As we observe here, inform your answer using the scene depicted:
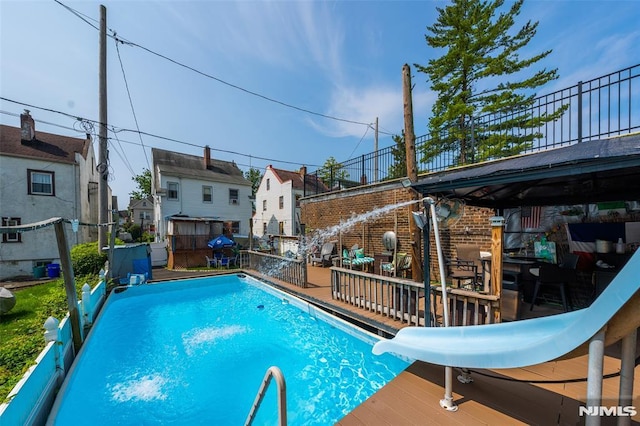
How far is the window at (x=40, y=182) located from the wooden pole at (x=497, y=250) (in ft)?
64.3

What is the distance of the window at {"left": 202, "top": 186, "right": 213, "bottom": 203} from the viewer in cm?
2022

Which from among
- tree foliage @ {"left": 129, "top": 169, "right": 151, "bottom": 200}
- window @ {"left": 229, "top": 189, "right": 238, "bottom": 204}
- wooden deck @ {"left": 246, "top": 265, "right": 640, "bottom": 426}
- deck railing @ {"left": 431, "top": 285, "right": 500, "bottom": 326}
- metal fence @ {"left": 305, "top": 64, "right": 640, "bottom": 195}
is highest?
tree foliage @ {"left": 129, "top": 169, "right": 151, "bottom": 200}

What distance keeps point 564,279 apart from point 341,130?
1532 centimetres

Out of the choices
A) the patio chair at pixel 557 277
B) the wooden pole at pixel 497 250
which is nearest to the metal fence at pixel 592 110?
the patio chair at pixel 557 277

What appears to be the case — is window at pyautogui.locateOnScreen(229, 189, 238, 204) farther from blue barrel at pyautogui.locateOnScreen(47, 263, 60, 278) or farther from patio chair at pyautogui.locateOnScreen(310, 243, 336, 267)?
patio chair at pyautogui.locateOnScreen(310, 243, 336, 267)

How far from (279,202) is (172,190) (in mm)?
8797

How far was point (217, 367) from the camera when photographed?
17.4 feet

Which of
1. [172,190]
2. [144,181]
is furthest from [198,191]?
[144,181]

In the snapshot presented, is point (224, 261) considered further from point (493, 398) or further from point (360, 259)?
point (493, 398)

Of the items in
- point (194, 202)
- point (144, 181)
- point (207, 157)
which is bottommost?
point (194, 202)

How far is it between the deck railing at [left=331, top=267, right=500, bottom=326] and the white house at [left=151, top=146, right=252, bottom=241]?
12712 millimetres

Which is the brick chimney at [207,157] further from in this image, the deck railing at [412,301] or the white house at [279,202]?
the deck railing at [412,301]

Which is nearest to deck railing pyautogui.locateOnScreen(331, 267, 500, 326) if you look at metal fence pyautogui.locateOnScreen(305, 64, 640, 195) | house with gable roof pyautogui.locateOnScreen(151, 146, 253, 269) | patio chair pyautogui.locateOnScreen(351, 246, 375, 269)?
patio chair pyautogui.locateOnScreen(351, 246, 375, 269)

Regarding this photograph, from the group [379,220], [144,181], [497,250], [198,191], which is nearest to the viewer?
[497,250]
